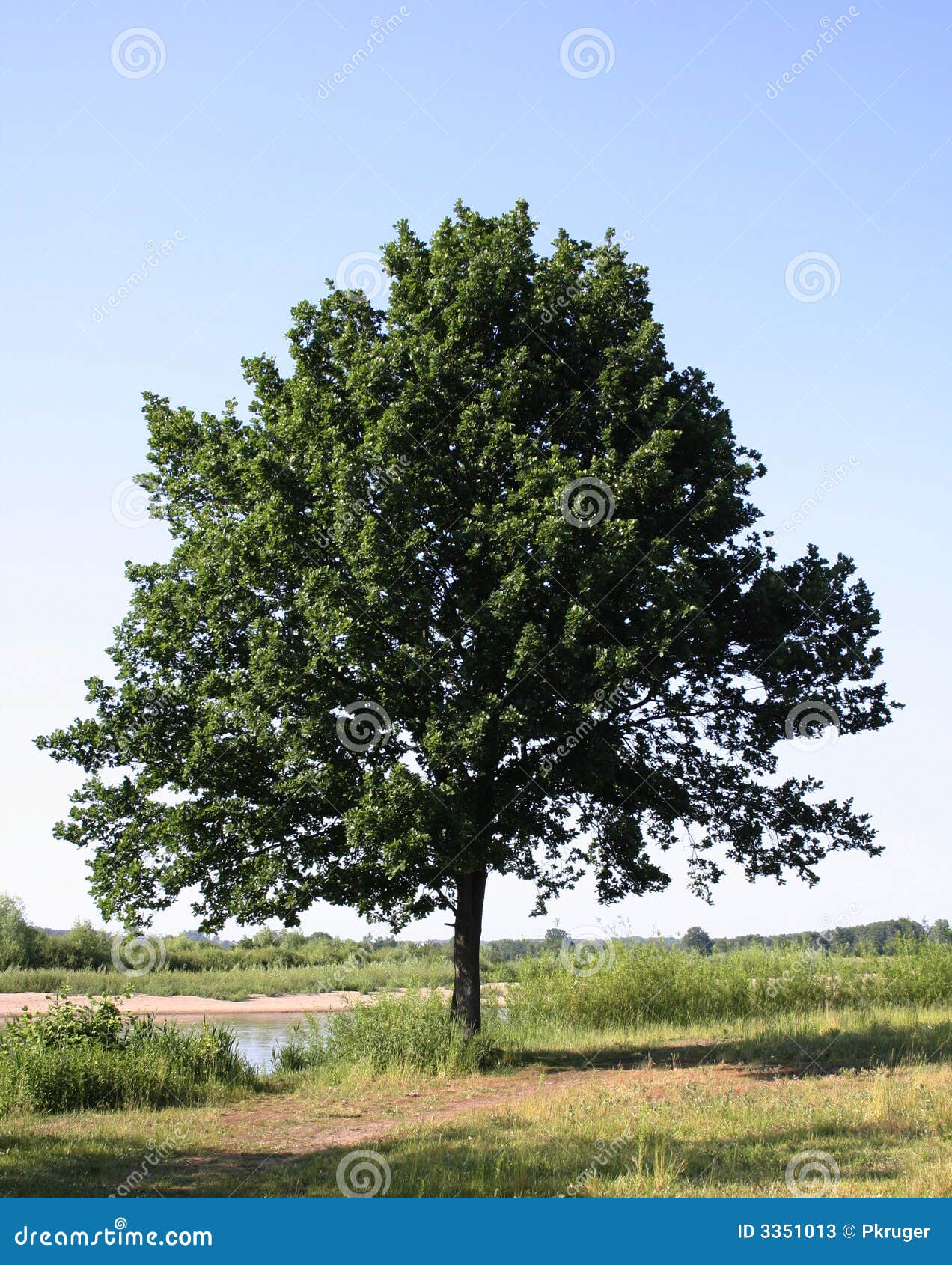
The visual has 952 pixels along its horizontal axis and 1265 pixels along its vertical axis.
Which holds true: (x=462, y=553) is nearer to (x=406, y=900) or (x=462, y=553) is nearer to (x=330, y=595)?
(x=330, y=595)

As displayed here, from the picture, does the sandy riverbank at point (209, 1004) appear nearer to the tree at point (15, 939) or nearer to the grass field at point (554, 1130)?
the tree at point (15, 939)

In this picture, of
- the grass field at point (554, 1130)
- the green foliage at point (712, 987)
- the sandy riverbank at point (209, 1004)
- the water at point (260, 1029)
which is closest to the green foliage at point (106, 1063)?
the grass field at point (554, 1130)

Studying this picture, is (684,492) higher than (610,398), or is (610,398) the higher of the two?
(610,398)

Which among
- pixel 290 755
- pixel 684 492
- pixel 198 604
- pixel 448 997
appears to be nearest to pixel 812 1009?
pixel 448 997

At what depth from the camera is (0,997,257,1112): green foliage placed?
14.3 metres

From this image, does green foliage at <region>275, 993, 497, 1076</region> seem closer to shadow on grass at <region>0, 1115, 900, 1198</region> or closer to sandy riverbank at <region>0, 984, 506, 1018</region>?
shadow on grass at <region>0, 1115, 900, 1198</region>

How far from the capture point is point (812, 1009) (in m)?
23.8

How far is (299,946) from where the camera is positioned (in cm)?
5616

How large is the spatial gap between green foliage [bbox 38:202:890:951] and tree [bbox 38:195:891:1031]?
0.06 metres

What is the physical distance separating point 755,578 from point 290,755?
884 centimetres

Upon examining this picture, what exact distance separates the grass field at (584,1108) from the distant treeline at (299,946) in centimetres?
171

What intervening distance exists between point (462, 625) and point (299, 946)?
145 feet

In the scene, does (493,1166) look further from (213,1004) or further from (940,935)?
(213,1004)

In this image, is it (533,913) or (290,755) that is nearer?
(290,755)
